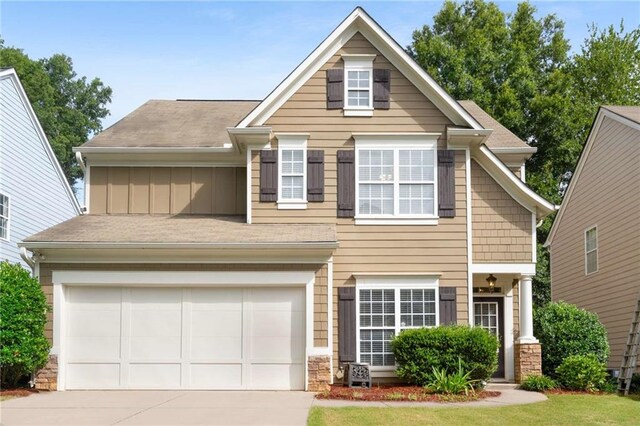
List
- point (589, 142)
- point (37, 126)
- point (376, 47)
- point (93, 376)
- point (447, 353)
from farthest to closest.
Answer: point (37, 126) → point (589, 142) → point (376, 47) → point (93, 376) → point (447, 353)

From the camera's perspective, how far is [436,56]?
36.6 metres

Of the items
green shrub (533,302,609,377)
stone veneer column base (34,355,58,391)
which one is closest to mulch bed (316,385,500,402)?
green shrub (533,302,609,377)

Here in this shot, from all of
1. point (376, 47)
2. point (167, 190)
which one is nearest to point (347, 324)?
point (167, 190)

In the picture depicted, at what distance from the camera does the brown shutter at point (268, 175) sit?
18297 millimetres

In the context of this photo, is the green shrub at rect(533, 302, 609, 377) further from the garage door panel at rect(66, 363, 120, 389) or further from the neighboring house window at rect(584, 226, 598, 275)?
the garage door panel at rect(66, 363, 120, 389)

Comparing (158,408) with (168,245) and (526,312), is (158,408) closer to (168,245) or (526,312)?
(168,245)

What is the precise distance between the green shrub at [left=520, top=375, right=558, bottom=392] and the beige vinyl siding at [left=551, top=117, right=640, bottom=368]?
4137mm

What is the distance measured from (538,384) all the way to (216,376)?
6.56m

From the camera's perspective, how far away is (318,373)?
16750mm

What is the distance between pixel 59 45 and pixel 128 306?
33.7 m

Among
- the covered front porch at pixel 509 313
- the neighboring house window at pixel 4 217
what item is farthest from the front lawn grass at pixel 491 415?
the neighboring house window at pixel 4 217

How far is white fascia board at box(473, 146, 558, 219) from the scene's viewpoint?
18.2 m

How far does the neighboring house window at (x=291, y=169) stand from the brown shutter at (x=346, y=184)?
76 centimetres

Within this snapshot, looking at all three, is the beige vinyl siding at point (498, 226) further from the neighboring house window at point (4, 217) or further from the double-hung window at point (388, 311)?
the neighboring house window at point (4, 217)
